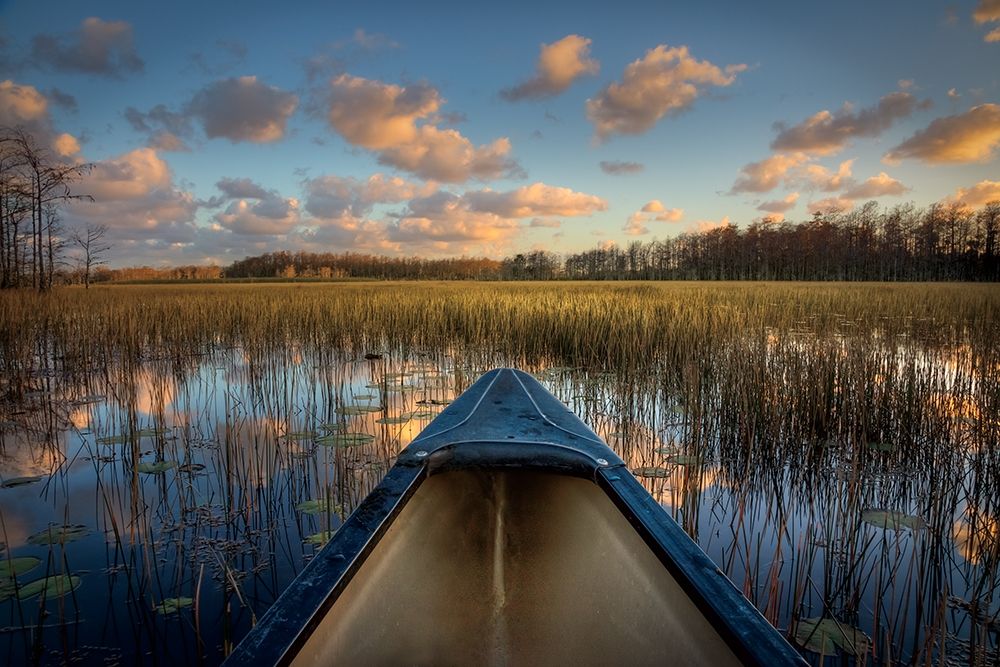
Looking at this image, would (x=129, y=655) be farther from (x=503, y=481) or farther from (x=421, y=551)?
(x=503, y=481)

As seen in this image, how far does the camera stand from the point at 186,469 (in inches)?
124

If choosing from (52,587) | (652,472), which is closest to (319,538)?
(52,587)

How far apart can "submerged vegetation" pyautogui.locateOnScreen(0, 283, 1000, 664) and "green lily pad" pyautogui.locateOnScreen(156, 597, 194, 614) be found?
0.05 ft

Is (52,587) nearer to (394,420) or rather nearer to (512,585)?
(512,585)

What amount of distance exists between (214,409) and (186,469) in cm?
155

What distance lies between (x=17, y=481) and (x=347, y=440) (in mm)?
1905

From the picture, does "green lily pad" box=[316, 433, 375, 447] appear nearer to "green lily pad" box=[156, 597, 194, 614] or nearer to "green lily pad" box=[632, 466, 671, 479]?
"green lily pad" box=[156, 597, 194, 614]

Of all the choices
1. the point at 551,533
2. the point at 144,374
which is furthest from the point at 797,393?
the point at 144,374

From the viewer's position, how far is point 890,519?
8.24ft

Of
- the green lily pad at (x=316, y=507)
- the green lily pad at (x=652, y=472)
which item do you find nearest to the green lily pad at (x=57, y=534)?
the green lily pad at (x=316, y=507)

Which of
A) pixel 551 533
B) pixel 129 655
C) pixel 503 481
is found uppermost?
pixel 503 481

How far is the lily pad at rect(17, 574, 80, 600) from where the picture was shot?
1.92 metres

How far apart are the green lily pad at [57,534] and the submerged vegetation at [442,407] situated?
0.02 m

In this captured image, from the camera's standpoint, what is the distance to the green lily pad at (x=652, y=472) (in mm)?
2975
